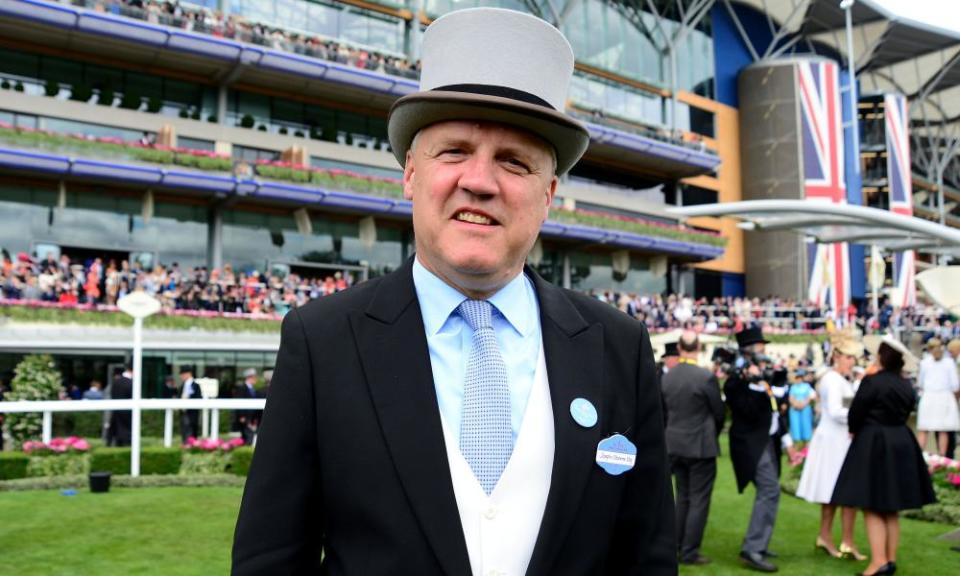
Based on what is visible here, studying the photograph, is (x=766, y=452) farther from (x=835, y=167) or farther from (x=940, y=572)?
(x=835, y=167)

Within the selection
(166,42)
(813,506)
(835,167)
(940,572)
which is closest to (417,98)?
(940,572)

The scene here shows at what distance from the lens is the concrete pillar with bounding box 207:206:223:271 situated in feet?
93.4

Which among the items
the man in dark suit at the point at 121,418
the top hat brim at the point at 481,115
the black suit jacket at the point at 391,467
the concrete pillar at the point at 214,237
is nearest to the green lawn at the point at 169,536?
the man in dark suit at the point at 121,418

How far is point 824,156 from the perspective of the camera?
144 ft

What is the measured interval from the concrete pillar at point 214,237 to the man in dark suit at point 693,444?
2347cm

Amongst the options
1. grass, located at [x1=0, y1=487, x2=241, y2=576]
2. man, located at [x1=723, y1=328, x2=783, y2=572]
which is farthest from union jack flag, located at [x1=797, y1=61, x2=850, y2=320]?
grass, located at [x1=0, y1=487, x2=241, y2=576]

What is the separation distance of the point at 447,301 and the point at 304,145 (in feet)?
97.1

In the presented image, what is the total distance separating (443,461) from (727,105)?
160 ft

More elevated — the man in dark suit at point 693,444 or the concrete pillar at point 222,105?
the concrete pillar at point 222,105

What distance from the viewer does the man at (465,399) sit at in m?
1.84

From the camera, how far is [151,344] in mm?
22453

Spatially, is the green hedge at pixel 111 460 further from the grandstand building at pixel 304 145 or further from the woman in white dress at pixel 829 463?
the grandstand building at pixel 304 145

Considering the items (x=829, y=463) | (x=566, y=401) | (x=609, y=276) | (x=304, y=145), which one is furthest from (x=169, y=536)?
(x=609, y=276)

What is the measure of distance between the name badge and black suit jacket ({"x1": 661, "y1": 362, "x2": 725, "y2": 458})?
609 centimetres
